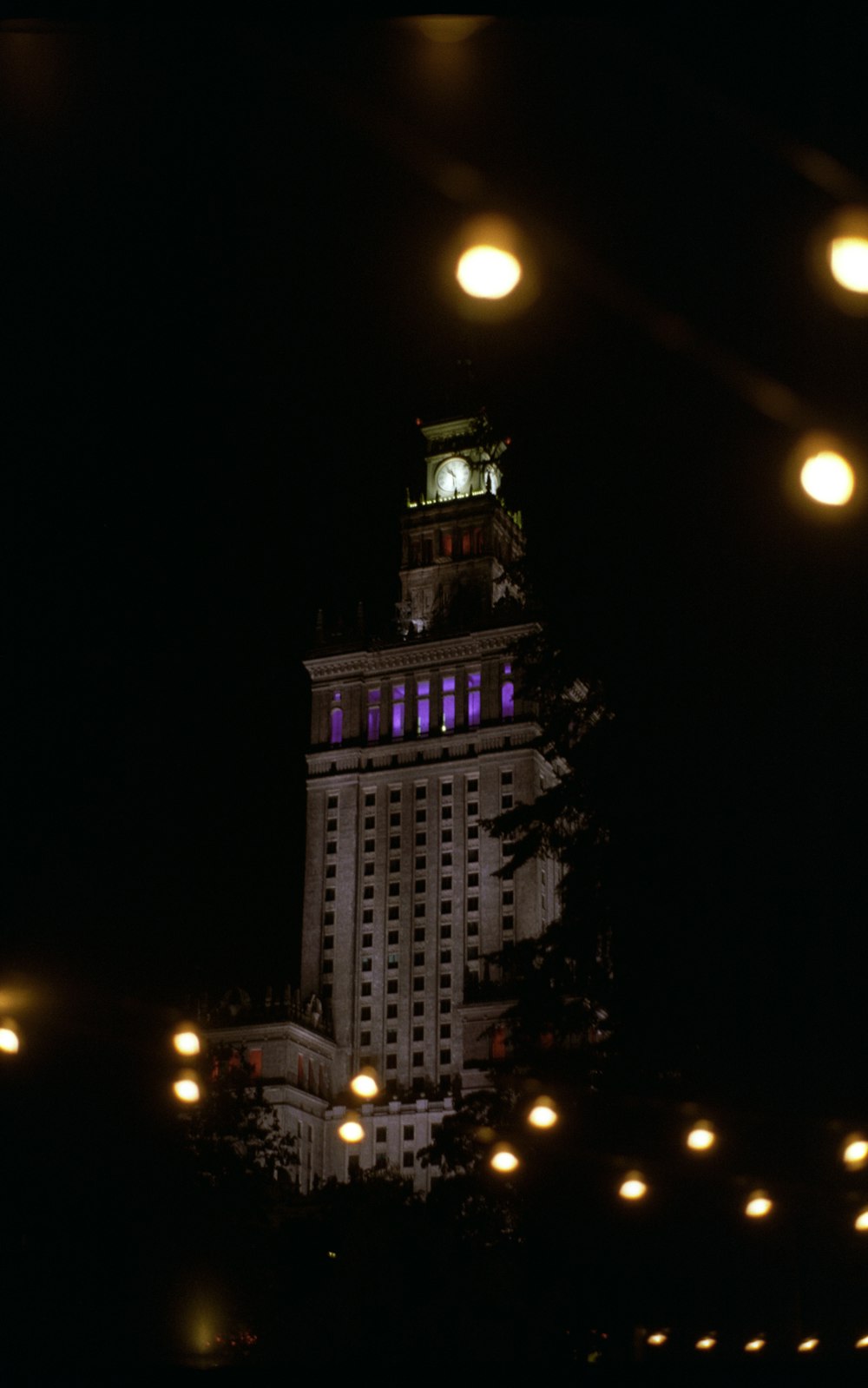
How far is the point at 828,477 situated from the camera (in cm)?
907

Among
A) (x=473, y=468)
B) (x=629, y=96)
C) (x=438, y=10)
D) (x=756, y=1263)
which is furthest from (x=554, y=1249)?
(x=438, y=10)

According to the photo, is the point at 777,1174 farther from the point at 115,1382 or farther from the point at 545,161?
the point at 545,161

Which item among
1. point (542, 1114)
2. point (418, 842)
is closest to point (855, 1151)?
point (542, 1114)

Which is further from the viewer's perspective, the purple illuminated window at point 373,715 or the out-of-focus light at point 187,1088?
the purple illuminated window at point 373,715

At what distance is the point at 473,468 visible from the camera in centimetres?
1441

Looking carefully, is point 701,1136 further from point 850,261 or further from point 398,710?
point 398,710

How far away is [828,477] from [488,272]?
9.61 ft

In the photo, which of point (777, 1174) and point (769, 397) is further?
point (777, 1174)

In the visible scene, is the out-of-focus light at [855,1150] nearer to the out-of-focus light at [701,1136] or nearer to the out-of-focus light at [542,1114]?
the out-of-focus light at [701,1136]

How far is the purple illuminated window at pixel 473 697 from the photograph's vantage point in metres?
112

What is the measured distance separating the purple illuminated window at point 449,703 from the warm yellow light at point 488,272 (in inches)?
4081

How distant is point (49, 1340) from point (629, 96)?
15.8 meters

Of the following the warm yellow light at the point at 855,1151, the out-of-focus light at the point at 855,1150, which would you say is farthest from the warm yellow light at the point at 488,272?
the warm yellow light at the point at 855,1151

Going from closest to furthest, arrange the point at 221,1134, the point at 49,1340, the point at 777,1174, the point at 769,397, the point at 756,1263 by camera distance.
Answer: the point at 769,397 < the point at 49,1340 < the point at 777,1174 < the point at 756,1263 < the point at 221,1134
